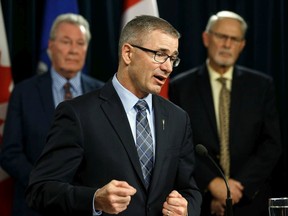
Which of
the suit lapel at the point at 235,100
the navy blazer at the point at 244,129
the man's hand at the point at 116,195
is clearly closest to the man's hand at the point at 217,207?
the navy blazer at the point at 244,129

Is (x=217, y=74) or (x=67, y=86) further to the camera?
(x=217, y=74)

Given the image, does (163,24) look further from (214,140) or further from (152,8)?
(152,8)

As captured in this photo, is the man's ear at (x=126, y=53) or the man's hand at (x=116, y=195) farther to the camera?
the man's ear at (x=126, y=53)

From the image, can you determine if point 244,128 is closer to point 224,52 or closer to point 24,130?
point 224,52

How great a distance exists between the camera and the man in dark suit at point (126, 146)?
112 inches

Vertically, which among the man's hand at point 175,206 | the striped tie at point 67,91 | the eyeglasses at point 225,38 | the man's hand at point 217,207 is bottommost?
the man's hand at point 217,207

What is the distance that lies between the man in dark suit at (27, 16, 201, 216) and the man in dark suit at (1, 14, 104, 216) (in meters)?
1.37

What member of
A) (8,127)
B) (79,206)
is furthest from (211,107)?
(79,206)

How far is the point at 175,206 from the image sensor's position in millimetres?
2758

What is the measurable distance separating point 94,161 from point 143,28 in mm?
599

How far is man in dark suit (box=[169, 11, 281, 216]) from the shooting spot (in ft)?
14.9

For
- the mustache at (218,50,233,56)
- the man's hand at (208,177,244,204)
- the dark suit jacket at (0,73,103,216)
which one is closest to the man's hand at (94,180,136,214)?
the dark suit jacket at (0,73,103,216)

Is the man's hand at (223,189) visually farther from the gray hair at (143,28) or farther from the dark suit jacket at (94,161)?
the gray hair at (143,28)

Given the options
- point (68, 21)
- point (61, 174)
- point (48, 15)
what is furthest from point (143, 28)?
point (48, 15)
